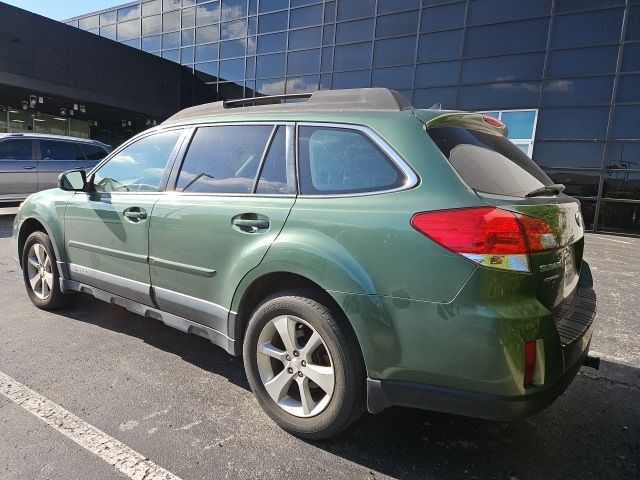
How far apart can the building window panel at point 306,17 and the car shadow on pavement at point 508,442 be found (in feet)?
56.6

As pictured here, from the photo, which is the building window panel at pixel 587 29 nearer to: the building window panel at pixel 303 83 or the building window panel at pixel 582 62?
the building window panel at pixel 582 62

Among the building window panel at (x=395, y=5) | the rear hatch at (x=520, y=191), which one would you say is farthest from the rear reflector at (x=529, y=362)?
the building window panel at (x=395, y=5)

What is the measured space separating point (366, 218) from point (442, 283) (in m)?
0.47

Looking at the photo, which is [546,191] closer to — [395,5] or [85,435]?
[85,435]

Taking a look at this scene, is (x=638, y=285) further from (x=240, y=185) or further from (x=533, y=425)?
(x=240, y=185)

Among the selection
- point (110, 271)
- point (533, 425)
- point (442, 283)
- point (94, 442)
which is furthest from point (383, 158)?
point (110, 271)

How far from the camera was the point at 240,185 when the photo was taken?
2748mm

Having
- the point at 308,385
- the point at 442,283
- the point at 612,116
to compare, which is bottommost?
the point at 308,385

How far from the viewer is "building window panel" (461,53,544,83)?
14.0m

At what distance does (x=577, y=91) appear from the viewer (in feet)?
44.7

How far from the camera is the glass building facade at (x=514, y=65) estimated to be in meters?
13.3

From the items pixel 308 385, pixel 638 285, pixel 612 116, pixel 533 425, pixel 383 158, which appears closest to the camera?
pixel 383 158

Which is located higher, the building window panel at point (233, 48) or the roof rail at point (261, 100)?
the building window panel at point (233, 48)

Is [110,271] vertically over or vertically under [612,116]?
under
